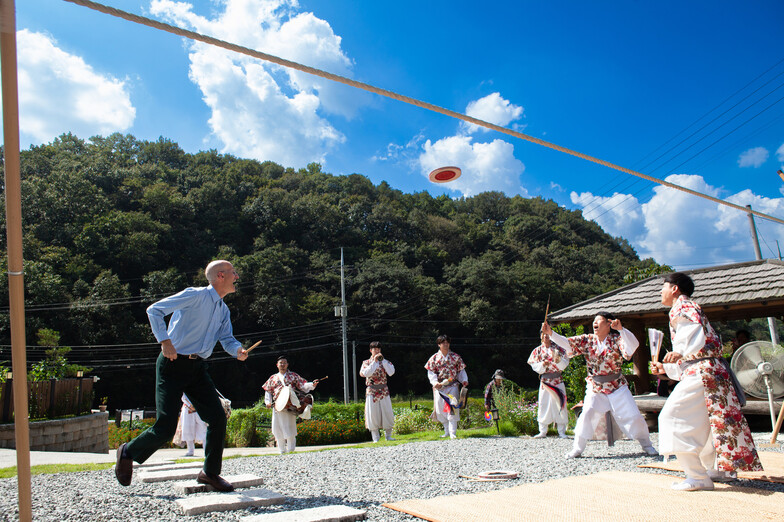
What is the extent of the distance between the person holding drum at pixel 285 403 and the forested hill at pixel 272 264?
26.3 meters

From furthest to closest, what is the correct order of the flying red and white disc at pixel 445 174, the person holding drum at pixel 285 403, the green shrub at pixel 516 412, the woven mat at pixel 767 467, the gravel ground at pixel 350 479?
the green shrub at pixel 516 412, the person holding drum at pixel 285 403, the flying red and white disc at pixel 445 174, the woven mat at pixel 767 467, the gravel ground at pixel 350 479

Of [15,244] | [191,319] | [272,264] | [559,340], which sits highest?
[272,264]

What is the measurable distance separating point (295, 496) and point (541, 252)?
1807 inches

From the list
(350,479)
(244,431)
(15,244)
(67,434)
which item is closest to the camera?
(15,244)

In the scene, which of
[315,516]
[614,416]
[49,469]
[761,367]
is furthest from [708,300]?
[49,469]

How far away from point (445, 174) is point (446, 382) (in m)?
5.22

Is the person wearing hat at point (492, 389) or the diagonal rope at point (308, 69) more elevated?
the diagonal rope at point (308, 69)

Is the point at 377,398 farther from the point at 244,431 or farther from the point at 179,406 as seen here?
the point at 179,406

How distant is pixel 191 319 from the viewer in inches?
156

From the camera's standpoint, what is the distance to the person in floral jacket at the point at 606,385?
6.01 m

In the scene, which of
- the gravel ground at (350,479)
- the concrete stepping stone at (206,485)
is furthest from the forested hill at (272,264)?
the concrete stepping stone at (206,485)

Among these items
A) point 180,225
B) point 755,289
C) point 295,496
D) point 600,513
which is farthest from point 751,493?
point 180,225

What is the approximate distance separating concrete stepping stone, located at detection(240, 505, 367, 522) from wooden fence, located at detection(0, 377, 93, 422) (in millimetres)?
10724

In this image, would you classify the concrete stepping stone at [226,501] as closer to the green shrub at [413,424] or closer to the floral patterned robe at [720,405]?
the floral patterned robe at [720,405]
